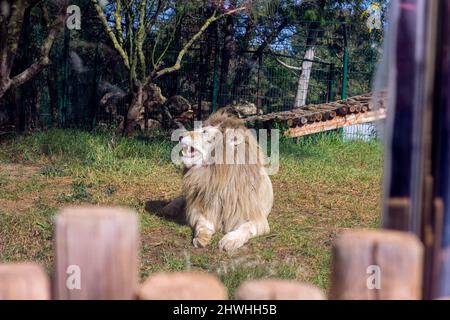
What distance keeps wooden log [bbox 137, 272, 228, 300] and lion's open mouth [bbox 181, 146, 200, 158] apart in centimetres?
329

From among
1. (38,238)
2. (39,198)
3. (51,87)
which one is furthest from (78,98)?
(38,238)

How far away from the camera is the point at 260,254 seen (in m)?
3.98

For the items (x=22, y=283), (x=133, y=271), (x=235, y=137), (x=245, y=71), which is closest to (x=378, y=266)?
(x=133, y=271)

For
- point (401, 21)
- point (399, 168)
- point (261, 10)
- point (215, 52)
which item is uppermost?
point (261, 10)

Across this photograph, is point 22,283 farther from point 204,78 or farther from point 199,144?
point 204,78

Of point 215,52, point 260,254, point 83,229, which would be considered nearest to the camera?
point 83,229

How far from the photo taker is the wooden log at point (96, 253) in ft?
3.90

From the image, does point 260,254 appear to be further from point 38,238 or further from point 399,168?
point 399,168

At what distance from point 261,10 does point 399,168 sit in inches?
401

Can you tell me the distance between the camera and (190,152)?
4555 mm

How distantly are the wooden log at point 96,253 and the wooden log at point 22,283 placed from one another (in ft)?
0.13

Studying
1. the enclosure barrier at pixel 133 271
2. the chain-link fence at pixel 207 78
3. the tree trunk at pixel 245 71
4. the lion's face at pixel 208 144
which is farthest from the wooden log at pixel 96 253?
the tree trunk at pixel 245 71

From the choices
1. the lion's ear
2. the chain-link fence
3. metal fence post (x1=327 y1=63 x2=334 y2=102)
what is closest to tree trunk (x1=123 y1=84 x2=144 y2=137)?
the chain-link fence

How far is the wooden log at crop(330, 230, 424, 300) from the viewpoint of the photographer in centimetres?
120
